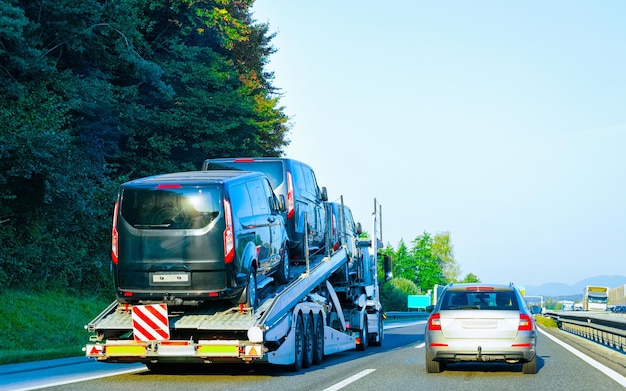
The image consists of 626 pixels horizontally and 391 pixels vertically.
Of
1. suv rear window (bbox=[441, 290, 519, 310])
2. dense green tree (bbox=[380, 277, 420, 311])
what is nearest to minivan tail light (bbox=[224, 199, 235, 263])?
suv rear window (bbox=[441, 290, 519, 310])

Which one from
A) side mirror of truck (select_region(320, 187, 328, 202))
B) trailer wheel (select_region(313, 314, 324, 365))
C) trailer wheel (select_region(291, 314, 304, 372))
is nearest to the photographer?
trailer wheel (select_region(291, 314, 304, 372))

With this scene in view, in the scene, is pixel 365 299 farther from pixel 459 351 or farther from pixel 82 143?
pixel 82 143

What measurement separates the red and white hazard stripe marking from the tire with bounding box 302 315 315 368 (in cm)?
334

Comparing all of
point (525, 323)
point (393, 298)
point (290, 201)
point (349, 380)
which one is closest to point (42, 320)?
point (290, 201)

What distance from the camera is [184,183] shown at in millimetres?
13250

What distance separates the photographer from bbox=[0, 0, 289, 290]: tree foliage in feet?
86.0

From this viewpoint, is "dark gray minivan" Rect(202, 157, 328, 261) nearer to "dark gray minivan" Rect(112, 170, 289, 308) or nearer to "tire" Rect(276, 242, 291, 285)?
"tire" Rect(276, 242, 291, 285)

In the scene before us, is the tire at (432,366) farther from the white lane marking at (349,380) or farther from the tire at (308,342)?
the tire at (308,342)

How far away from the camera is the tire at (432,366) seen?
14630 mm

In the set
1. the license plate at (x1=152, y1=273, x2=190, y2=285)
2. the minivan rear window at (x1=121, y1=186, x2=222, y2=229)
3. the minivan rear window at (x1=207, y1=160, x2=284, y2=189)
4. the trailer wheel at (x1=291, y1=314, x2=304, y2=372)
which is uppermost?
the minivan rear window at (x1=207, y1=160, x2=284, y2=189)

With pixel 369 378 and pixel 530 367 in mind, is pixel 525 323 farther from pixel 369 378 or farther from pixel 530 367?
pixel 369 378

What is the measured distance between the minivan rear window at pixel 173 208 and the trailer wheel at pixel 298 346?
293 cm

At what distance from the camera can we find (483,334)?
14.1 meters

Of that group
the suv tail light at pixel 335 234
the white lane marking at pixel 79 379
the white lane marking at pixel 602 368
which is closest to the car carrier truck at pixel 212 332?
the white lane marking at pixel 79 379
